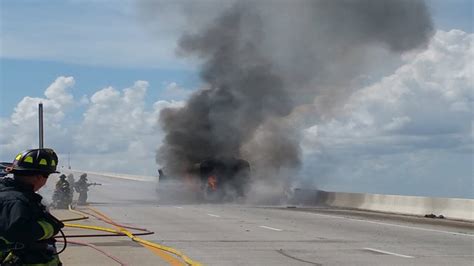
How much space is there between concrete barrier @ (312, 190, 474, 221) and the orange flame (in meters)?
5.32

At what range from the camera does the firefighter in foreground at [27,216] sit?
4.85m

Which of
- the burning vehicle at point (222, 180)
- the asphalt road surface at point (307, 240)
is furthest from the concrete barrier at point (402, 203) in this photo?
the burning vehicle at point (222, 180)

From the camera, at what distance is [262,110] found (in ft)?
157

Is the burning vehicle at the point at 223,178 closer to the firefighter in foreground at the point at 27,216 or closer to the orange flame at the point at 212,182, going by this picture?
the orange flame at the point at 212,182

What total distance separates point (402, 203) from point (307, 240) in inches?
587

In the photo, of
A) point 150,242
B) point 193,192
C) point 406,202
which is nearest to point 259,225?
point 150,242

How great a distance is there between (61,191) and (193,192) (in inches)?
428

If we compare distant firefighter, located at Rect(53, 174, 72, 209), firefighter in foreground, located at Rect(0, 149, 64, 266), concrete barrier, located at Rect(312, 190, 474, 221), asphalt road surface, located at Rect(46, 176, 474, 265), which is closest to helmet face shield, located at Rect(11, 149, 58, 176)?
firefighter in foreground, located at Rect(0, 149, 64, 266)

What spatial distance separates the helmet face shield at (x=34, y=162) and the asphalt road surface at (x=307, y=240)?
304 inches

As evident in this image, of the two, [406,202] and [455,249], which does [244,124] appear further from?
[455,249]

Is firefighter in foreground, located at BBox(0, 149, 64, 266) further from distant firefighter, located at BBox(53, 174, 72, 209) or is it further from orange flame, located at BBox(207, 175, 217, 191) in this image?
orange flame, located at BBox(207, 175, 217, 191)

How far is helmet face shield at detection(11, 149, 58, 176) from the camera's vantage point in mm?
5121

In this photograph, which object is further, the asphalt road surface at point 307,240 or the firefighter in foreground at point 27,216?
the asphalt road surface at point 307,240

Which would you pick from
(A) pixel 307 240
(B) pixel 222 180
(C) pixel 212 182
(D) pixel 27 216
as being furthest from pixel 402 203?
(D) pixel 27 216
